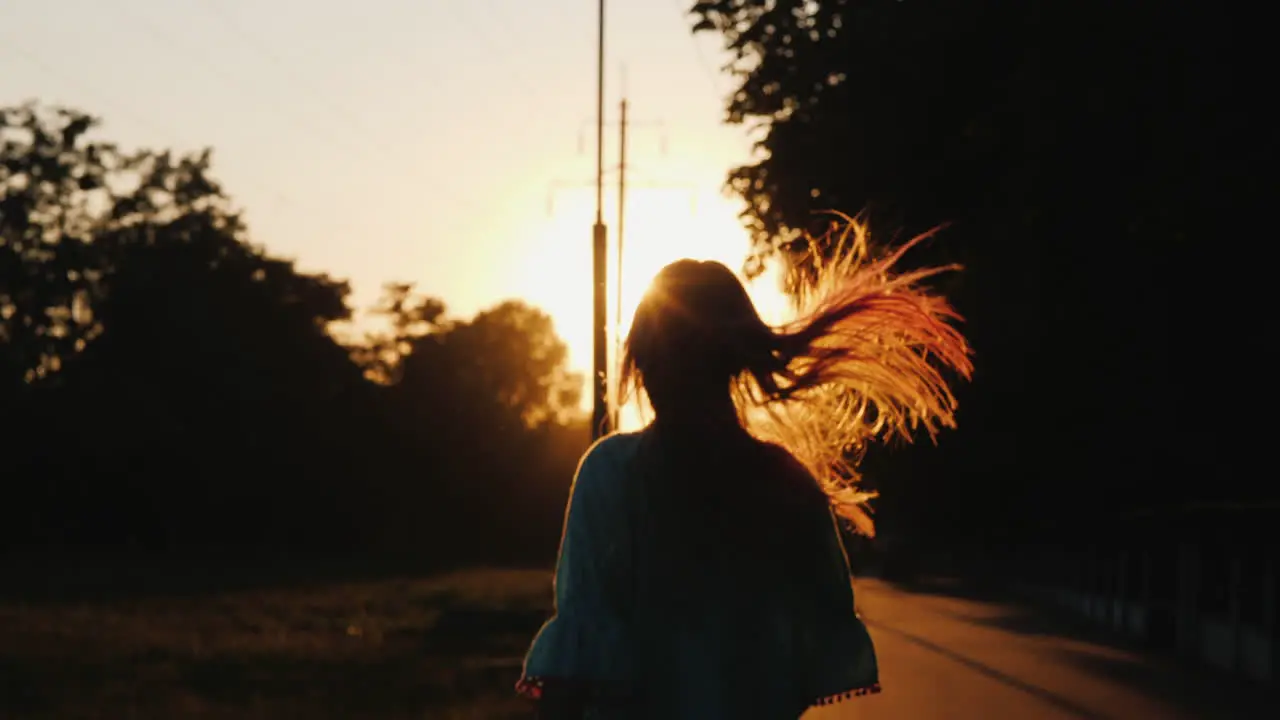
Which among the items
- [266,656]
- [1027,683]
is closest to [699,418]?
[1027,683]

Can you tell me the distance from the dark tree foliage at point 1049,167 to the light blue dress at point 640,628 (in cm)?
1329

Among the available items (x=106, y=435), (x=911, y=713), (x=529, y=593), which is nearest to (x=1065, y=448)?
(x=911, y=713)

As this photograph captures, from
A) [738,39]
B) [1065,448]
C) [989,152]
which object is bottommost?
[1065,448]

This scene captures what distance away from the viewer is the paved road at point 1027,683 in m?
20.3

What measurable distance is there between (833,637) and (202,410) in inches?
3266

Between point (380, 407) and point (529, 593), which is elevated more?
point (380, 407)

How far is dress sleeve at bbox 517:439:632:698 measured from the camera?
11.7ft

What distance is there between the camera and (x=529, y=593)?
180 feet

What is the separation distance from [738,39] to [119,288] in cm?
6521

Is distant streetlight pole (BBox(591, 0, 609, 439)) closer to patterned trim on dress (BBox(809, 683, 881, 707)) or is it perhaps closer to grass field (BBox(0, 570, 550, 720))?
grass field (BBox(0, 570, 550, 720))

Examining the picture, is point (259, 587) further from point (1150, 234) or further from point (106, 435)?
point (1150, 234)

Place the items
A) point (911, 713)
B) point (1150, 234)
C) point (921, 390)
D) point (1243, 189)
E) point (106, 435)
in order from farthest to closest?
point (106, 435), point (911, 713), point (1150, 234), point (1243, 189), point (921, 390)

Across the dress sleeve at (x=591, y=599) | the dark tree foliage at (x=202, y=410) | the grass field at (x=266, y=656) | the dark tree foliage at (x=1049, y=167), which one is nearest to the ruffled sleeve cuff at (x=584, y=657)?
the dress sleeve at (x=591, y=599)

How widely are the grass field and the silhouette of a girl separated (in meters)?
14.2
